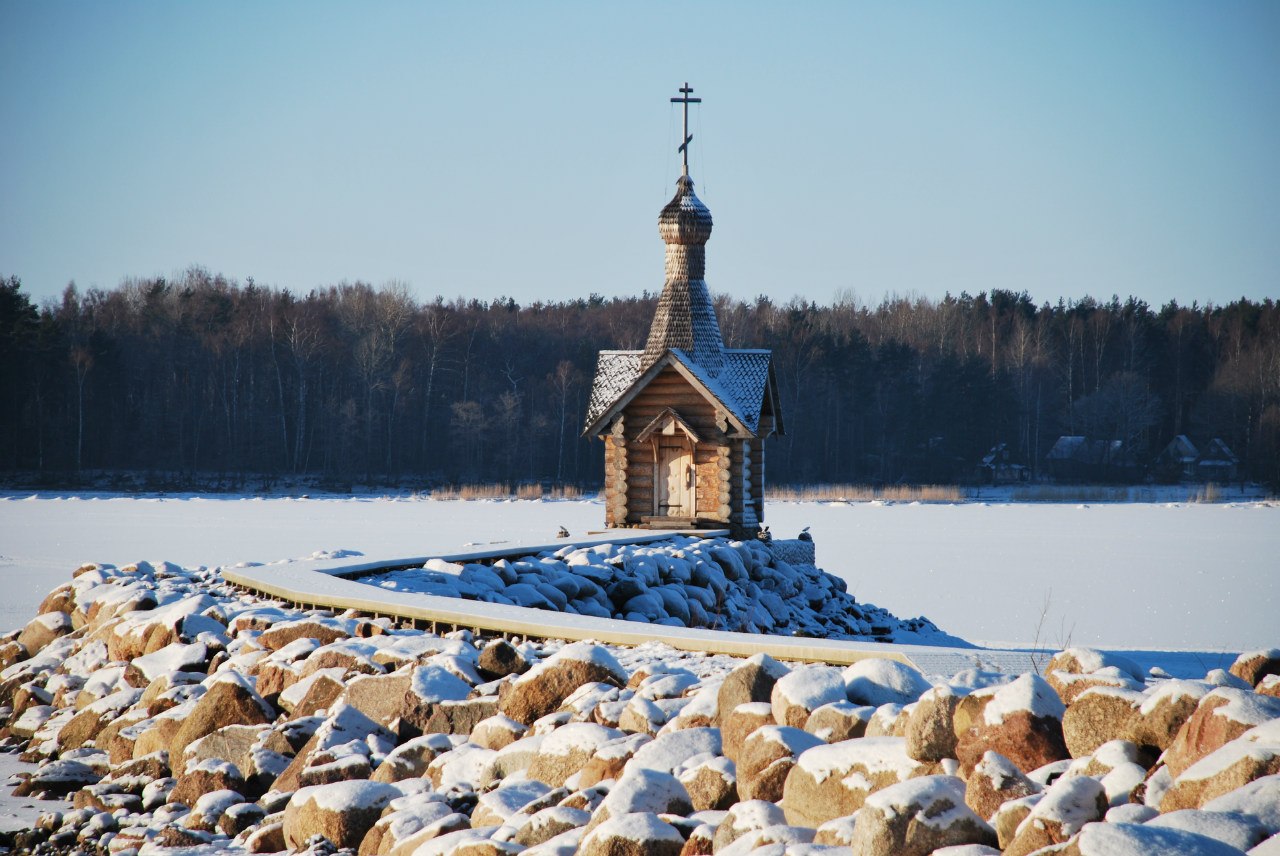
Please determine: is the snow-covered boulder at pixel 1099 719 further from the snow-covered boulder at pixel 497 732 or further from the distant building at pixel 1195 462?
the distant building at pixel 1195 462

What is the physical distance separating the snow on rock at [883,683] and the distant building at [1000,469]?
2234 inches

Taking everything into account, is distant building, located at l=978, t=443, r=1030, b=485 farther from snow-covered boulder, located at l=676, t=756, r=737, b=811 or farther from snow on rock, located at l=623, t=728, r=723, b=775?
snow-covered boulder, located at l=676, t=756, r=737, b=811

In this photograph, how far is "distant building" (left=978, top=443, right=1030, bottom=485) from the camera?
6191 centimetres

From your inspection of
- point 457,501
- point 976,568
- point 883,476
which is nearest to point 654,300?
point 883,476

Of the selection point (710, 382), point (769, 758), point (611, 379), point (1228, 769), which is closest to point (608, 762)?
point (769, 758)

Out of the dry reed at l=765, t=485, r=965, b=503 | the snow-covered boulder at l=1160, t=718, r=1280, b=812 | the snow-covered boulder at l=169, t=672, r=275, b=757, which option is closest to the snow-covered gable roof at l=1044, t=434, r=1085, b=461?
the dry reed at l=765, t=485, r=965, b=503

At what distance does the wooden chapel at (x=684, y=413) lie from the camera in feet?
63.5

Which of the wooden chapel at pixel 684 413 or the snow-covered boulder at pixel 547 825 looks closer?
the snow-covered boulder at pixel 547 825

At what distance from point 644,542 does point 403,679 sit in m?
9.51

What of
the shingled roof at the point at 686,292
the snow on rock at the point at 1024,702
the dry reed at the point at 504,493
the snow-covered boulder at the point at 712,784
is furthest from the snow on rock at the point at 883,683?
the dry reed at the point at 504,493

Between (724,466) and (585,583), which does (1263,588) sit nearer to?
(724,466)

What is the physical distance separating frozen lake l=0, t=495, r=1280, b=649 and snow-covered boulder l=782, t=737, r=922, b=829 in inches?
349

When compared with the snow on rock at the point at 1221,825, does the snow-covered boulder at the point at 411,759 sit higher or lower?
lower

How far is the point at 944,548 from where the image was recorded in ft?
87.5
